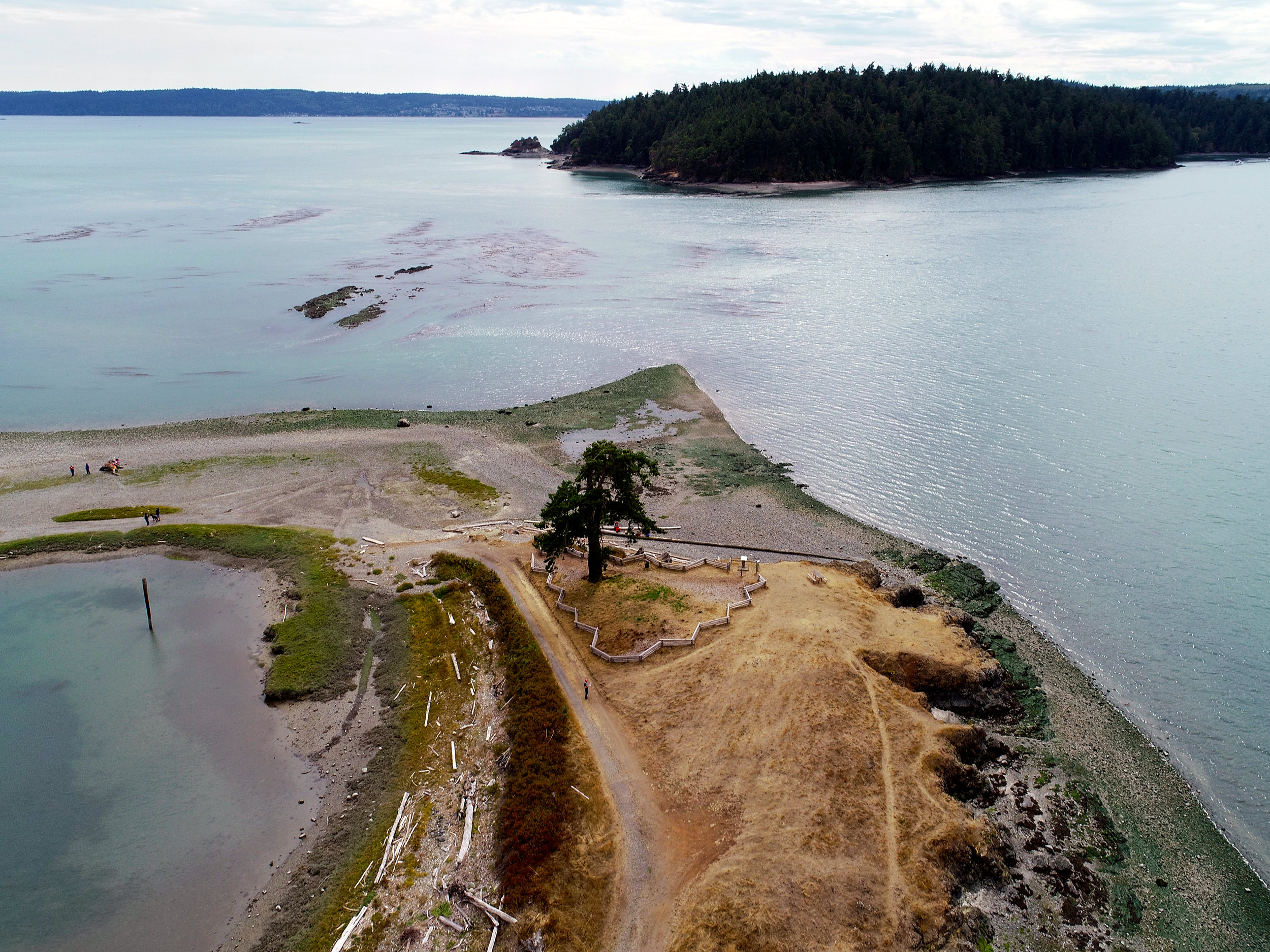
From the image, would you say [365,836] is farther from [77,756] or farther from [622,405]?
[622,405]

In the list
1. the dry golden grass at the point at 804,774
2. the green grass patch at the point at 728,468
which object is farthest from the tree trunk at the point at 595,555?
the green grass patch at the point at 728,468

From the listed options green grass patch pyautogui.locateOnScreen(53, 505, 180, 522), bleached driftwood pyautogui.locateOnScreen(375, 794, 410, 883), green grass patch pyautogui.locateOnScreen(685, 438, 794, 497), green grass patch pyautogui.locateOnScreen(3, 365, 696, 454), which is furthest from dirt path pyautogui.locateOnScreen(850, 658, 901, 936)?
green grass patch pyautogui.locateOnScreen(53, 505, 180, 522)

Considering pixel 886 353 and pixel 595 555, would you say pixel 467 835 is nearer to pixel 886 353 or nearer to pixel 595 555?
pixel 595 555

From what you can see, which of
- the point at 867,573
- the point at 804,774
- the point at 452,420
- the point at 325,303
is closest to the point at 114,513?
the point at 452,420

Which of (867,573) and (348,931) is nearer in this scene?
(348,931)

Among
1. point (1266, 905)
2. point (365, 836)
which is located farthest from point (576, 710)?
point (1266, 905)

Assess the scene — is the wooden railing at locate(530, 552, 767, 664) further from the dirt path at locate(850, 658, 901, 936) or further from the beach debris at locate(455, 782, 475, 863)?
the beach debris at locate(455, 782, 475, 863)
